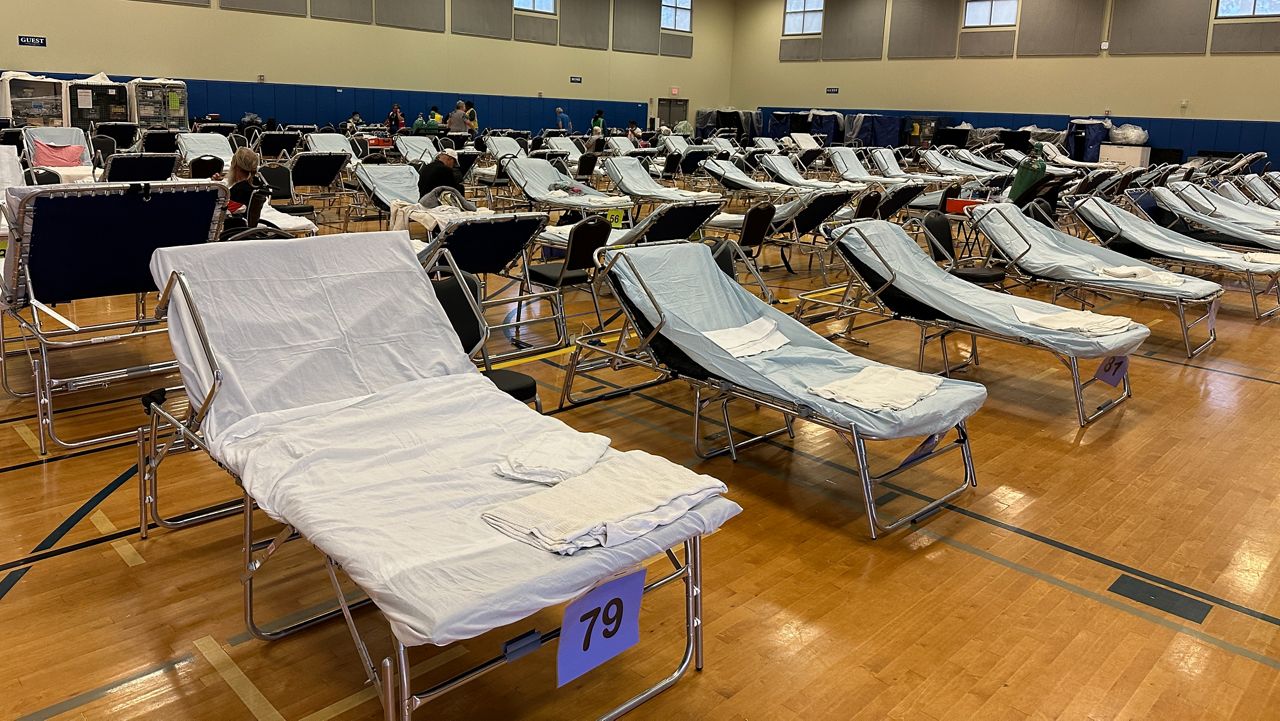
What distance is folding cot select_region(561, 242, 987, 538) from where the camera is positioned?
12.3 feet

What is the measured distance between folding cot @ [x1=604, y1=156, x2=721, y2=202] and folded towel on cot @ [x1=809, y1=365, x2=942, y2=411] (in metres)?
6.23

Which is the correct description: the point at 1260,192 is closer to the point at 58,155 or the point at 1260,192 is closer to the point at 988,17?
the point at 988,17

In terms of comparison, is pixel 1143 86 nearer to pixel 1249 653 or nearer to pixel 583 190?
pixel 583 190

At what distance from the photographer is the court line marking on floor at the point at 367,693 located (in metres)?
2.46

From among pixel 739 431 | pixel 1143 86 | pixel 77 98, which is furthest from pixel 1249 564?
pixel 1143 86

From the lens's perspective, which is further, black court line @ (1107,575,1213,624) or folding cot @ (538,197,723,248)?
folding cot @ (538,197,723,248)

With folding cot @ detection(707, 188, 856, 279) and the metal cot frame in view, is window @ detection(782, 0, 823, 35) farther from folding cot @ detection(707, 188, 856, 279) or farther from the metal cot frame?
the metal cot frame

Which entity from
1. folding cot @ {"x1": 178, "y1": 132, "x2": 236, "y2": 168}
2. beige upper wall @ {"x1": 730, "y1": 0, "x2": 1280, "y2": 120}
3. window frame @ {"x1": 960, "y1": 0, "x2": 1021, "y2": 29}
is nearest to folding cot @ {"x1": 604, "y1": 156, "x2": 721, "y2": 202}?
folding cot @ {"x1": 178, "y1": 132, "x2": 236, "y2": 168}

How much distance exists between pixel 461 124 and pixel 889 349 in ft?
44.3

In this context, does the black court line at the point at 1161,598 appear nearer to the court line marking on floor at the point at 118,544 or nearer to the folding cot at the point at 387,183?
the court line marking on floor at the point at 118,544

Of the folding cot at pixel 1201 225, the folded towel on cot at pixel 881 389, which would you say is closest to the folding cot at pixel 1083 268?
the folding cot at pixel 1201 225

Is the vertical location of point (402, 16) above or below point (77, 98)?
above

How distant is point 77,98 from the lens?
14766mm

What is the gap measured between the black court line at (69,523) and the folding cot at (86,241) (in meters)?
0.46
